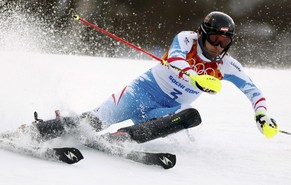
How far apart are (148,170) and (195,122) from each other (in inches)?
25.4

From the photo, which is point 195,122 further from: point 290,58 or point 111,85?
point 290,58

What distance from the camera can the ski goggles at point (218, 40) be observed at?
4475 millimetres

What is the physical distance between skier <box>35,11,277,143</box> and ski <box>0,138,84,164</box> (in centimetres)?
34

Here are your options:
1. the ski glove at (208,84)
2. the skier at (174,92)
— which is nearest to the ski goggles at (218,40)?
the skier at (174,92)

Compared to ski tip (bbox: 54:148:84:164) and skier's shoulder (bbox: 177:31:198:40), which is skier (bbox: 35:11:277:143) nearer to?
skier's shoulder (bbox: 177:31:198:40)

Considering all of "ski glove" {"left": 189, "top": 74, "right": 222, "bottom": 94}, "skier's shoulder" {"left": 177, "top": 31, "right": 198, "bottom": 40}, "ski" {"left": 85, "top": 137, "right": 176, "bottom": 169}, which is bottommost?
"ski" {"left": 85, "top": 137, "right": 176, "bottom": 169}

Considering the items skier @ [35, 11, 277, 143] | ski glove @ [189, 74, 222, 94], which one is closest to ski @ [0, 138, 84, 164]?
skier @ [35, 11, 277, 143]

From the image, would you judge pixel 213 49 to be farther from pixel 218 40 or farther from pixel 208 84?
pixel 208 84

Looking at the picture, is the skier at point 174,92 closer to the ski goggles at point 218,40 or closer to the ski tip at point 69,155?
the ski goggles at point 218,40

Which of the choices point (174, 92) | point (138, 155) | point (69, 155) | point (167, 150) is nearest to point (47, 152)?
point (69, 155)

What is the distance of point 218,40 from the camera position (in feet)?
14.7

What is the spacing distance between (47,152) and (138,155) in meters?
0.73

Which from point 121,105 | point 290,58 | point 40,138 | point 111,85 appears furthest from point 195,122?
point 290,58

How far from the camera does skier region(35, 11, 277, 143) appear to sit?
166 inches
